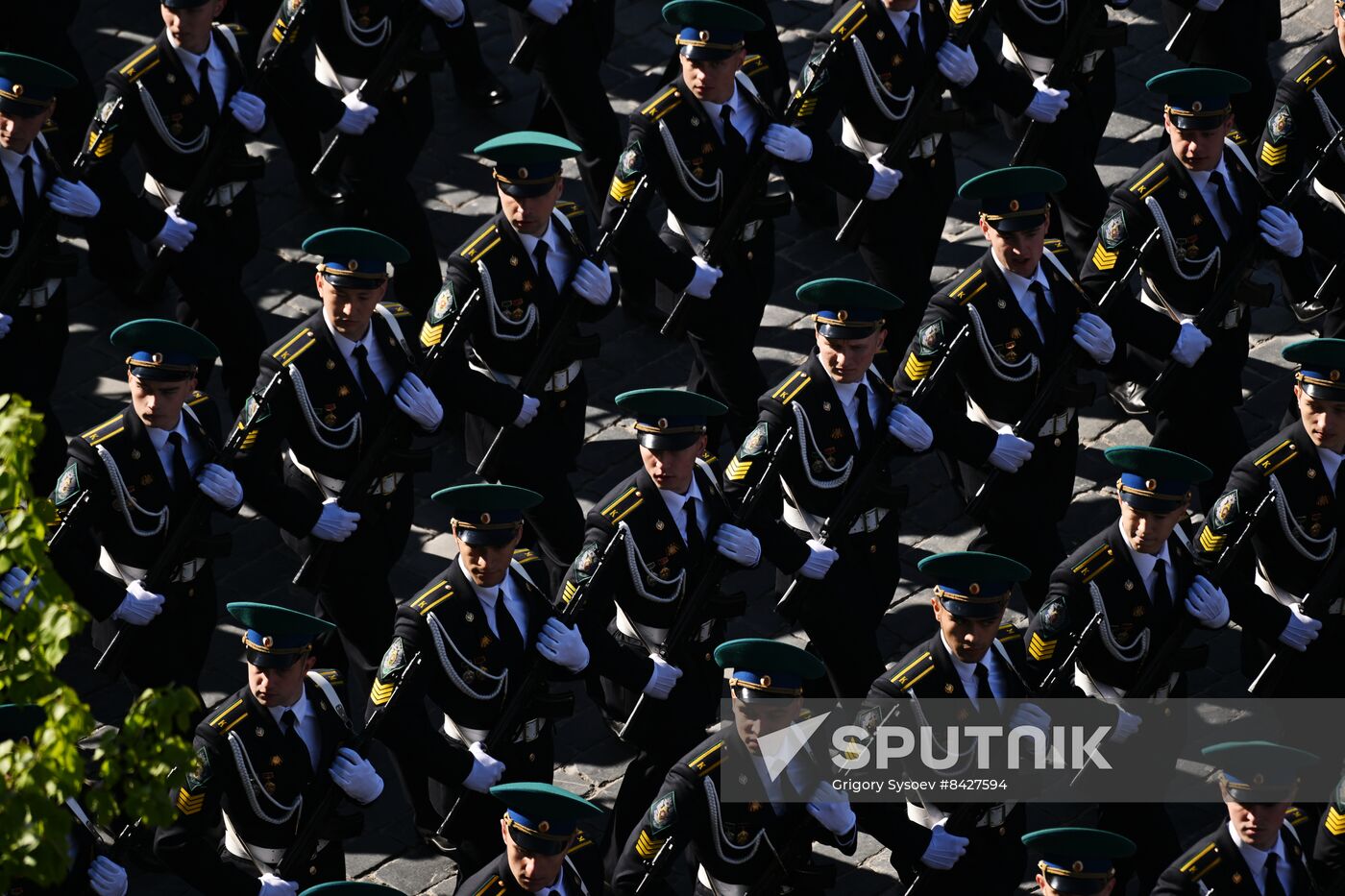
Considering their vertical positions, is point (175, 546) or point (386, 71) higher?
point (386, 71)

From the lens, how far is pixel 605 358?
1728 cm

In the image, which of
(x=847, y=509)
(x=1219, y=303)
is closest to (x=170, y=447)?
(x=847, y=509)

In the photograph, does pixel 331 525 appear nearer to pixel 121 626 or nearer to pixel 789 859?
pixel 121 626

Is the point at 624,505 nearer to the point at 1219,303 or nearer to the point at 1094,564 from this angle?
the point at 1094,564

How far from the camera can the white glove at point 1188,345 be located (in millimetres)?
15781

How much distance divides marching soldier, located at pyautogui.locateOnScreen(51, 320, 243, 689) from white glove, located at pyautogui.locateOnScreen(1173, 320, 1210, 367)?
500 centimetres

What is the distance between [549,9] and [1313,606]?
543 cm

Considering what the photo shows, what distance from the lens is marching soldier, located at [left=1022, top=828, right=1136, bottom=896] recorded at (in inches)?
519

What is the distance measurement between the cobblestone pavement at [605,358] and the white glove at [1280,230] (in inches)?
56.9

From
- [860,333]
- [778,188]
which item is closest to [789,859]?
[860,333]

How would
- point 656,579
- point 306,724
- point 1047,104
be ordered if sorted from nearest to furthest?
point 306,724, point 656,579, point 1047,104

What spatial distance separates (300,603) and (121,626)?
170cm

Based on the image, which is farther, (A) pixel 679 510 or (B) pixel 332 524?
(B) pixel 332 524

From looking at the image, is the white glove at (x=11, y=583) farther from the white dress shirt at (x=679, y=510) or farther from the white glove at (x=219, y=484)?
the white dress shirt at (x=679, y=510)
